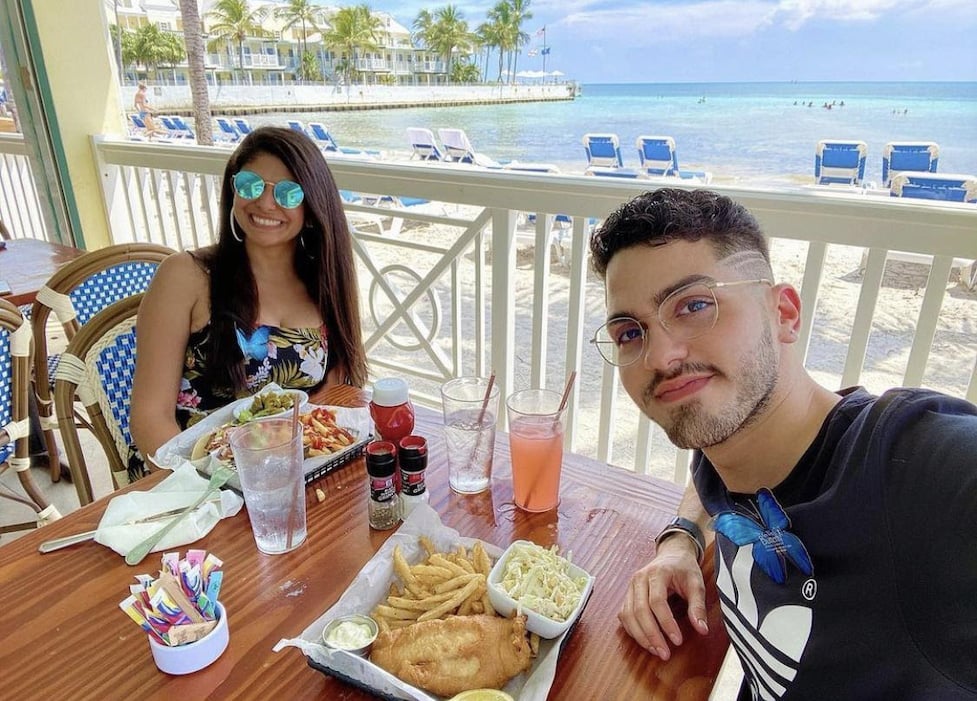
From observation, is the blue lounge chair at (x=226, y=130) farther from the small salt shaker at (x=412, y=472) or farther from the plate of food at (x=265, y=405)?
the small salt shaker at (x=412, y=472)

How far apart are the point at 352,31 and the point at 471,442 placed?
17.5 metres

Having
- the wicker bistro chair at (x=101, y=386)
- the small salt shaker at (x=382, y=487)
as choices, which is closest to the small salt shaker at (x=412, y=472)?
the small salt shaker at (x=382, y=487)

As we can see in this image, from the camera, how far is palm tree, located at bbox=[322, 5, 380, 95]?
1514 centimetres

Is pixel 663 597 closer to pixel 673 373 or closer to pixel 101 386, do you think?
pixel 673 373

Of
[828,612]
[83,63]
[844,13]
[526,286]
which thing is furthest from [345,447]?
[844,13]

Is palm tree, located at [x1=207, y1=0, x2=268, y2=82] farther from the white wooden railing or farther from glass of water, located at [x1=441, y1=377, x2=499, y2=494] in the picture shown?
glass of water, located at [x1=441, y1=377, x2=499, y2=494]

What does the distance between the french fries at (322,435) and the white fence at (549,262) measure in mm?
1271

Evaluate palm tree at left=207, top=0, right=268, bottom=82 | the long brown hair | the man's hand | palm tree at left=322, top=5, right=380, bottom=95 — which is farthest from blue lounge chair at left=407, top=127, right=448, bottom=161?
the man's hand

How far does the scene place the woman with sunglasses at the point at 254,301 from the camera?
5.38 feet

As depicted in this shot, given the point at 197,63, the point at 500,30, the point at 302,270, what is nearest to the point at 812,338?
the point at 302,270

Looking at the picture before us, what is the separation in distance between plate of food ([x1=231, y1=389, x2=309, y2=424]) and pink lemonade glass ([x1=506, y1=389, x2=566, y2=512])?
561mm

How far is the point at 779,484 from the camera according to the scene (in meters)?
0.86

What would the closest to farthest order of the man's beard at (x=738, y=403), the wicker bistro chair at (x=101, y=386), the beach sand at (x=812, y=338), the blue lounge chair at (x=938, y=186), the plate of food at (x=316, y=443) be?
1. the man's beard at (x=738, y=403)
2. the plate of food at (x=316, y=443)
3. the wicker bistro chair at (x=101, y=386)
4. the beach sand at (x=812, y=338)
5. the blue lounge chair at (x=938, y=186)

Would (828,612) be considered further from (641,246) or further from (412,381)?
(412,381)
